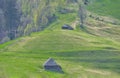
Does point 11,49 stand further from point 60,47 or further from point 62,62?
point 62,62

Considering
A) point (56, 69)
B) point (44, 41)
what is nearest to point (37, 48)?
point (44, 41)

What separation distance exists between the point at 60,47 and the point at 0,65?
51.2m

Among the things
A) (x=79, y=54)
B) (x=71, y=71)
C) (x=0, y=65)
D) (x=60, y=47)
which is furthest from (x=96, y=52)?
(x=0, y=65)

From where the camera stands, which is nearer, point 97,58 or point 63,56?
point 97,58

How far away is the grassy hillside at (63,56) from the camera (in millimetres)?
134500

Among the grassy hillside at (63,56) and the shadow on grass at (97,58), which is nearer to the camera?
the grassy hillside at (63,56)

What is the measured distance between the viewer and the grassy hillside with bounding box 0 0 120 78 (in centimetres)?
13450

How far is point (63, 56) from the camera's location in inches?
6614

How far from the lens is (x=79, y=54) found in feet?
558

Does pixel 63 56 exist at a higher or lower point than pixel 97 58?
lower

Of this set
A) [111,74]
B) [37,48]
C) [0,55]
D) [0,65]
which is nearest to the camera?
[0,65]

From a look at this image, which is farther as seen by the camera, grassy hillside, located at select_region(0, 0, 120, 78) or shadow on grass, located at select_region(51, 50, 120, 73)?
shadow on grass, located at select_region(51, 50, 120, 73)

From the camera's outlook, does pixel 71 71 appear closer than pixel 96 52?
Yes

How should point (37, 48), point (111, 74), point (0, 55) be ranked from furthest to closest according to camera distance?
point (37, 48) → point (0, 55) → point (111, 74)
